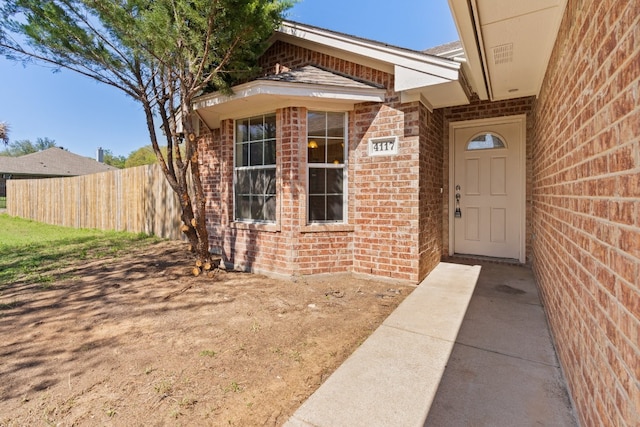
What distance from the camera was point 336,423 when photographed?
1938 mm

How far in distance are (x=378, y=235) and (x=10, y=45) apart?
237 inches

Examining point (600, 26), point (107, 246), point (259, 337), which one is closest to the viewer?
point (600, 26)

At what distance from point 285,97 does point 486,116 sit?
3911 mm

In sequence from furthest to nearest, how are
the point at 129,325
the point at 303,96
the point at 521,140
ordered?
the point at 521,140 < the point at 303,96 < the point at 129,325

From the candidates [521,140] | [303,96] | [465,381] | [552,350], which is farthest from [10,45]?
[521,140]

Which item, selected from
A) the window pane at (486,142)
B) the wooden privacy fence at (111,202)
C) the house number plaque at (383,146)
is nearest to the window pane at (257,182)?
the house number plaque at (383,146)

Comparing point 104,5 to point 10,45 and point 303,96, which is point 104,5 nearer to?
point 10,45

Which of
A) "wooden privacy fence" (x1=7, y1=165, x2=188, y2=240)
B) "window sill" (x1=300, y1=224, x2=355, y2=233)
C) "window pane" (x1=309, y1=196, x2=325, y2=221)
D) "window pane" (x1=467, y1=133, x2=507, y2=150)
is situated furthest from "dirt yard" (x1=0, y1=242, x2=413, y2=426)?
"wooden privacy fence" (x1=7, y1=165, x2=188, y2=240)

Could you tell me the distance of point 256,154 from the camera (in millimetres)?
5617

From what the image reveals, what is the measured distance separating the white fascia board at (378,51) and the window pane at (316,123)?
112 cm

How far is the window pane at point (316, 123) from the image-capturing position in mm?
5172

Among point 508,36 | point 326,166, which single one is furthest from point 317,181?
point 508,36

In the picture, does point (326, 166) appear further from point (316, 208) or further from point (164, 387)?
point (164, 387)

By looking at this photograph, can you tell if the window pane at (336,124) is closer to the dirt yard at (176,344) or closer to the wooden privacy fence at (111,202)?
the dirt yard at (176,344)
